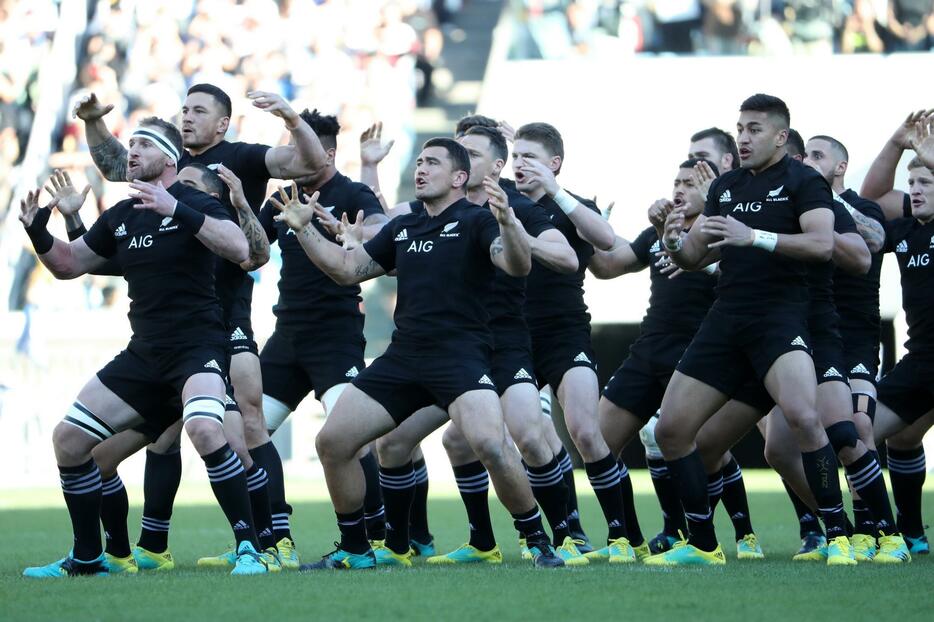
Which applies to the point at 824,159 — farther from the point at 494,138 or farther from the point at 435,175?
the point at 435,175

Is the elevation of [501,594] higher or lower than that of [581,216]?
lower

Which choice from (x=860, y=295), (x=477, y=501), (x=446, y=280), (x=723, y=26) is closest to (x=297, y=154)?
(x=446, y=280)

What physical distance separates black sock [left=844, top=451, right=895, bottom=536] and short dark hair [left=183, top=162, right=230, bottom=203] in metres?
4.17

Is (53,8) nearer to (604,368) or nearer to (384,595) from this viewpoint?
(604,368)

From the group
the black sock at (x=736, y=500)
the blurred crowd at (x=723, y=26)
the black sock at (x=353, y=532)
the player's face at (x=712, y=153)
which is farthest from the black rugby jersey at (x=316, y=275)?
the blurred crowd at (x=723, y=26)

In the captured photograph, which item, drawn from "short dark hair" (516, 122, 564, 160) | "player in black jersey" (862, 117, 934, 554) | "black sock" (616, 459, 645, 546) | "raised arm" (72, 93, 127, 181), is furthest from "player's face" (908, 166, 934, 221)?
"raised arm" (72, 93, 127, 181)

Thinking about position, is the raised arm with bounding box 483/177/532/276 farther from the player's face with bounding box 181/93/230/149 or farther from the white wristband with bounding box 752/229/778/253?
the player's face with bounding box 181/93/230/149

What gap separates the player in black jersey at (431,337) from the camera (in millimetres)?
8500

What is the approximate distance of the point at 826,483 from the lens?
28.5ft

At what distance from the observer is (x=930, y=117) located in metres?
9.96

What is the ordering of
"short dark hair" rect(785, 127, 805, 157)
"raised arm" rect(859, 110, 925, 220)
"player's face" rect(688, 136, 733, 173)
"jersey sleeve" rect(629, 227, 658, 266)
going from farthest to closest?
"player's face" rect(688, 136, 733, 173), "raised arm" rect(859, 110, 925, 220), "jersey sleeve" rect(629, 227, 658, 266), "short dark hair" rect(785, 127, 805, 157)

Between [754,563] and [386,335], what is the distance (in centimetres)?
1115

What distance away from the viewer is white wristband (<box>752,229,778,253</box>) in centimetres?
840

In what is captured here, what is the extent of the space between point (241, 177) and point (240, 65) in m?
13.8
